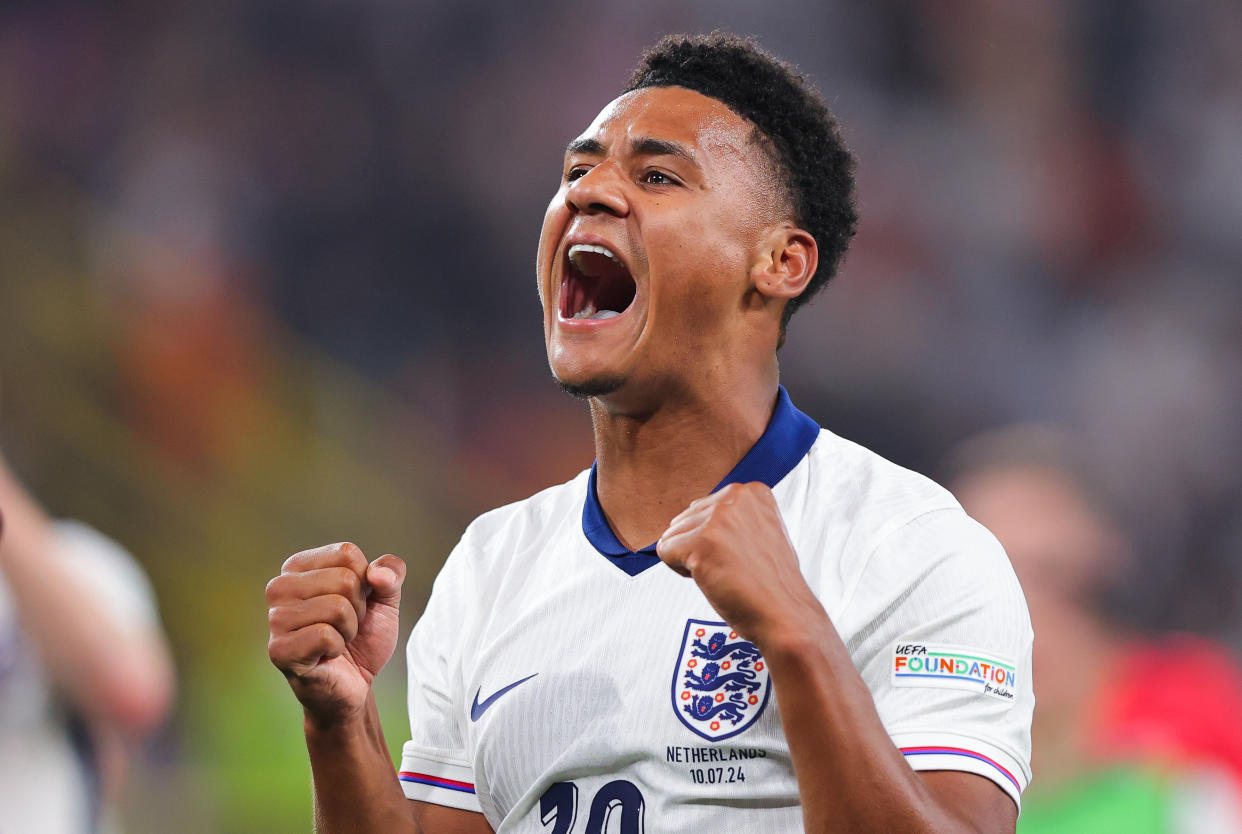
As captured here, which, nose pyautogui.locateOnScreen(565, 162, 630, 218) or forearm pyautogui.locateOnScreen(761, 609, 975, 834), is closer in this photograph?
forearm pyautogui.locateOnScreen(761, 609, 975, 834)

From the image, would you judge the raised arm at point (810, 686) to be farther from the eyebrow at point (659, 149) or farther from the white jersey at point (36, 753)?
the white jersey at point (36, 753)

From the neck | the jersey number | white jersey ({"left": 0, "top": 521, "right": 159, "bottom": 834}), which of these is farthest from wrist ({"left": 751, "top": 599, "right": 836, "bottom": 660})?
white jersey ({"left": 0, "top": 521, "right": 159, "bottom": 834})

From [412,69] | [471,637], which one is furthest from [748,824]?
[412,69]

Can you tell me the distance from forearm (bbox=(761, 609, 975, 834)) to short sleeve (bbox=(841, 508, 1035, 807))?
0.14 m

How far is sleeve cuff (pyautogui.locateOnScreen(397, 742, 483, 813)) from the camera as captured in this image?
2.06 meters

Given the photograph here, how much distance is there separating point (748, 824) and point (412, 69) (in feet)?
13.4

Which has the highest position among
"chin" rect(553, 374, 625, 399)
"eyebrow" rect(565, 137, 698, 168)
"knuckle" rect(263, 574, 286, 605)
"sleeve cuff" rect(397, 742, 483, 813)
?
"eyebrow" rect(565, 137, 698, 168)

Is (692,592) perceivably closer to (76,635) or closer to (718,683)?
(718,683)

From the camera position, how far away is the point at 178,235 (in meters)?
4.80

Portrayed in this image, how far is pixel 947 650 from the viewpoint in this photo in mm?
1687

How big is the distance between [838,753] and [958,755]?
0.75 feet

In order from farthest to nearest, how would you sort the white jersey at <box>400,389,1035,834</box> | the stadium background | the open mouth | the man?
the stadium background < the open mouth < the white jersey at <box>400,389,1035,834</box> < the man

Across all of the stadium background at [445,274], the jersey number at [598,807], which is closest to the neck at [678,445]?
the jersey number at [598,807]

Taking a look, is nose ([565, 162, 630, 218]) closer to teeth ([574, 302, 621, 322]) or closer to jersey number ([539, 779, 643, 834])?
teeth ([574, 302, 621, 322])
